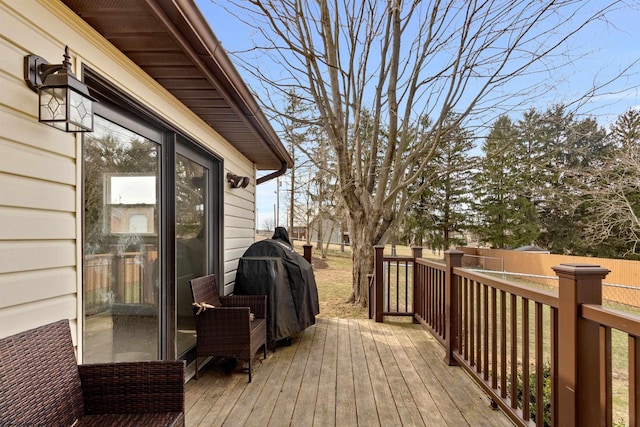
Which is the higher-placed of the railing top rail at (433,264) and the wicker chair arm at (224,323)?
the railing top rail at (433,264)

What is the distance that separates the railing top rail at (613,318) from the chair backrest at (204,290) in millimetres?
2555

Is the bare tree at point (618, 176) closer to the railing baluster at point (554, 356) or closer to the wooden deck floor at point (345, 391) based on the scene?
the wooden deck floor at point (345, 391)

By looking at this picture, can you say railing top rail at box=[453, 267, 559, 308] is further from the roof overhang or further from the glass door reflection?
the glass door reflection

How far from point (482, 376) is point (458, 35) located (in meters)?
5.02

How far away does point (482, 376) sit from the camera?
2.66 metres

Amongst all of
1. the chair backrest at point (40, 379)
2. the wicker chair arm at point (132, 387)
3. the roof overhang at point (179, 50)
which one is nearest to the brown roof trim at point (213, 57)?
the roof overhang at point (179, 50)

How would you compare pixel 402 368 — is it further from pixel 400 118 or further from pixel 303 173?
pixel 303 173

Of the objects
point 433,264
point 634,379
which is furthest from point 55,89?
point 433,264

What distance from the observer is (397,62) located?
5.89 meters

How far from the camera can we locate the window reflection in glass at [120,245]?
199 centimetres

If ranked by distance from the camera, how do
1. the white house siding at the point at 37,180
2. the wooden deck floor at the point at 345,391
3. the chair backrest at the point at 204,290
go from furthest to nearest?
the chair backrest at the point at 204,290 → the wooden deck floor at the point at 345,391 → the white house siding at the point at 37,180

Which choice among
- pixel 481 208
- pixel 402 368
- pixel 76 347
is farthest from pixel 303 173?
pixel 481 208

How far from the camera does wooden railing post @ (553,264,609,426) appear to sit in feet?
4.89

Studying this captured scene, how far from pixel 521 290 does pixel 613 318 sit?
0.74m
